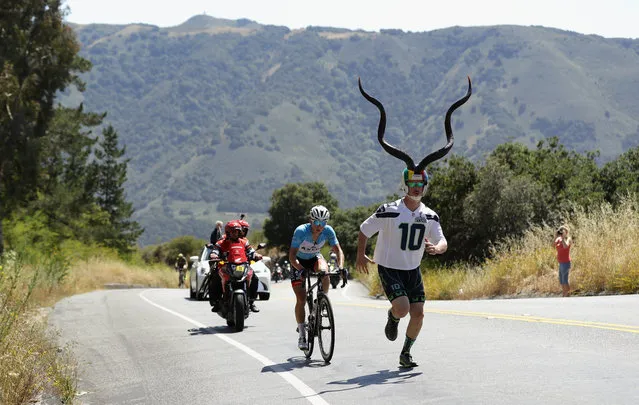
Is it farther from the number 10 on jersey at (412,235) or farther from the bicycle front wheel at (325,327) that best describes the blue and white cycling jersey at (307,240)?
the number 10 on jersey at (412,235)

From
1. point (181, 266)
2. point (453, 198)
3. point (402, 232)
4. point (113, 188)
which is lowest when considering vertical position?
point (181, 266)

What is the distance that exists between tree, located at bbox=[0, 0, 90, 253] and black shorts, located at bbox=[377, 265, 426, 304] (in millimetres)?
30709

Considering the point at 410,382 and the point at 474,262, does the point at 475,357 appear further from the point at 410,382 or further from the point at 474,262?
the point at 474,262

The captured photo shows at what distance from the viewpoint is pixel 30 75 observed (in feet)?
131

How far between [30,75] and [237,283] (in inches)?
1065

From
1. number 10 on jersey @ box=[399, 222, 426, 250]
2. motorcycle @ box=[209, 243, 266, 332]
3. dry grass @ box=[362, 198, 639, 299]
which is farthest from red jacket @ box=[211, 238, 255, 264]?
dry grass @ box=[362, 198, 639, 299]

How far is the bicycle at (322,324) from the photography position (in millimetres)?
11086

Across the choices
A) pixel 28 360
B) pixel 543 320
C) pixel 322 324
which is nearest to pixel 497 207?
pixel 543 320

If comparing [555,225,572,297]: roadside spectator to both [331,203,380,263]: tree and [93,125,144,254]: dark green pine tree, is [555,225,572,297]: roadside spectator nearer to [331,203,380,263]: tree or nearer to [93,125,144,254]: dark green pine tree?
[93,125,144,254]: dark green pine tree

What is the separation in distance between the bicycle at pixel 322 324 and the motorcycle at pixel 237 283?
4289mm

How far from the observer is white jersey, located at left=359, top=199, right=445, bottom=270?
384 inches

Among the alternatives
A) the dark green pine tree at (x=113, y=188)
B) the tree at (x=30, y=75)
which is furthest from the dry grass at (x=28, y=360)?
the dark green pine tree at (x=113, y=188)

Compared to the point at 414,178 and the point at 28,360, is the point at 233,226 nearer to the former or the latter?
the point at 28,360

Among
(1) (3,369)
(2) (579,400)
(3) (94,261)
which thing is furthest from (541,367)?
(3) (94,261)
